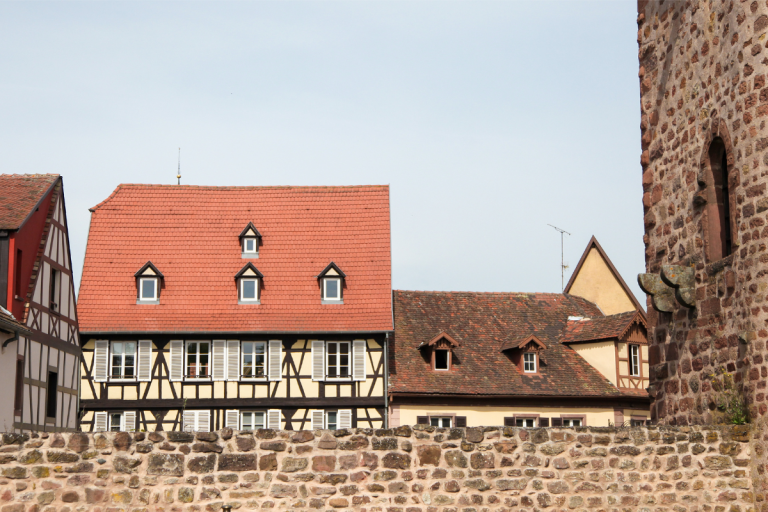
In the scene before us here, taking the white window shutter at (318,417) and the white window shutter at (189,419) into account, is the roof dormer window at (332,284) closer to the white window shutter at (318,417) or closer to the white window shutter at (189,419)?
the white window shutter at (318,417)

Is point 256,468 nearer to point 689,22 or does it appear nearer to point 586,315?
point 689,22

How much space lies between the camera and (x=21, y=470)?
8938mm

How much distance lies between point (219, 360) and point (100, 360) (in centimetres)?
355

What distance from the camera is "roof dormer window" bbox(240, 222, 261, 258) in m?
33.9

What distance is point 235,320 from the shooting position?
31.8 metres

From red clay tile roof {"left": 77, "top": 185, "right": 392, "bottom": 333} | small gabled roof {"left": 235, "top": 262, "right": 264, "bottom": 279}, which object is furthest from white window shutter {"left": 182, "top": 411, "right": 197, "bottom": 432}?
small gabled roof {"left": 235, "top": 262, "right": 264, "bottom": 279}

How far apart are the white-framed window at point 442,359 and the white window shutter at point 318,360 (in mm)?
3668

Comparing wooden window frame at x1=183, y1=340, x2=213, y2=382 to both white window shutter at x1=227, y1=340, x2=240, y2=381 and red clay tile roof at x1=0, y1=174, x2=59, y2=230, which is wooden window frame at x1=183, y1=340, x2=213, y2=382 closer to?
white window shutter at x1=227, y1=340, x2=240, y2=381

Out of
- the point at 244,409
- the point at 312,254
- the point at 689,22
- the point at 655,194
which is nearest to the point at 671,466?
the point at 655,194

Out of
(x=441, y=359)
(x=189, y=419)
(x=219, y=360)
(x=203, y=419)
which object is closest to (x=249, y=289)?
(x=219, y=360)

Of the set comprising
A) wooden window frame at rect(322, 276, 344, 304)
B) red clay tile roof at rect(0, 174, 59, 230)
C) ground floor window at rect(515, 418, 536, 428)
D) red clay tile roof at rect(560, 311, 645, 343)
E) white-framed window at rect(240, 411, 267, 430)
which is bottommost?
ground floor window at rect(515, 418, 536, 428)

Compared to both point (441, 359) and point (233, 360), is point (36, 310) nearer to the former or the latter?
point (233, 360)

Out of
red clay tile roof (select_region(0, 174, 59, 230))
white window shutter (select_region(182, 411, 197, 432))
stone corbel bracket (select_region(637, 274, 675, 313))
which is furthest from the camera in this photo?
white window shutter (select_region(182, 411, 197, 432))

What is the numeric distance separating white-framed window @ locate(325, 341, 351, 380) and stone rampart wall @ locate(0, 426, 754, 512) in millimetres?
21827
